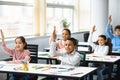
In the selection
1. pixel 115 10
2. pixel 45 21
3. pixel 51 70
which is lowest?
pixel 51 70

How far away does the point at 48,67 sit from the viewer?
4.09 metres

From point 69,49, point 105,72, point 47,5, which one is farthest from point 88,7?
point 69,49

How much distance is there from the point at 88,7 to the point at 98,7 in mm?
1890

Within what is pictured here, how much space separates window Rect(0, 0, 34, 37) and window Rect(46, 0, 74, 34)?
0.80m

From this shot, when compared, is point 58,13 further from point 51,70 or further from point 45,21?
point 51,70

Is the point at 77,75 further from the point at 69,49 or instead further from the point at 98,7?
the point at 98,7

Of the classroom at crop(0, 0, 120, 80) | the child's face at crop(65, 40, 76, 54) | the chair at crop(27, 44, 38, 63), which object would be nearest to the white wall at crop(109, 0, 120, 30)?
the classroom at crop(0, 0, 120, 80)

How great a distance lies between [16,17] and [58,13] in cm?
213

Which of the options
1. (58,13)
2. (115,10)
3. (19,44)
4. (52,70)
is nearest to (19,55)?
(19,44)

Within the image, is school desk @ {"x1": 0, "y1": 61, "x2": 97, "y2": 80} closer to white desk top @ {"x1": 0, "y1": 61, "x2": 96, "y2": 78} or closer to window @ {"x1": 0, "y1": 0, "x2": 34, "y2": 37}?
white desk top @ {"x1": 0, "y1": 61, "x2": 96, "y2": 78}

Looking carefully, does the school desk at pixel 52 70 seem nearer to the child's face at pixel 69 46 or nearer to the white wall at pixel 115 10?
the child's face at pixel 69 46

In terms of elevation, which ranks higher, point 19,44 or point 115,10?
point 115,10

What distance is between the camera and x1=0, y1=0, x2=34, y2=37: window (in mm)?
6414

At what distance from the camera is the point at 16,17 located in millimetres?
6844
